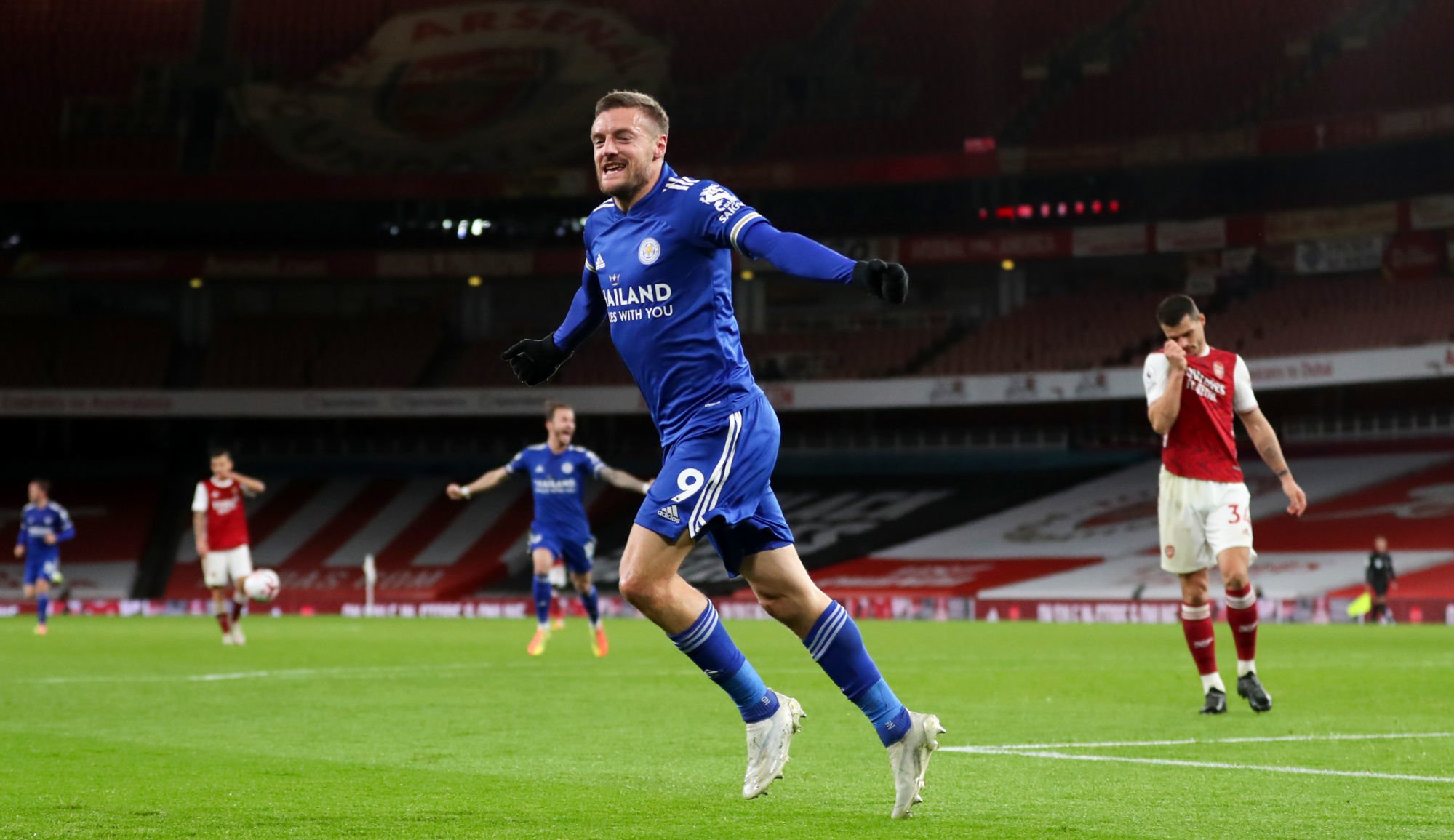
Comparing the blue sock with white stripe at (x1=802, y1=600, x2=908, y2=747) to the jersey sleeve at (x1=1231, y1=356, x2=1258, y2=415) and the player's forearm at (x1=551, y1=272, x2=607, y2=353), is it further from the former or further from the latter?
the jersey sleeve at (x1=1231, y1=356, x2=1258, y2=415)

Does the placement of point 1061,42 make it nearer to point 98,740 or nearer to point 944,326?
point 944,326

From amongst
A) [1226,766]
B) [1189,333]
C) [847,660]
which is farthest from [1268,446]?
[847,660]

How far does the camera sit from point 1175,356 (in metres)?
10.2

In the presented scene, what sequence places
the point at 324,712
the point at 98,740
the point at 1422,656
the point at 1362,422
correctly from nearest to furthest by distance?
the point at 98,740 < the point at 324,712 < the point at 1422,656 < the point at 1362,422

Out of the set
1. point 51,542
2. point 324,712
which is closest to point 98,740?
point 324,712

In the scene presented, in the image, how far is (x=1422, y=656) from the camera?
56.4 feet

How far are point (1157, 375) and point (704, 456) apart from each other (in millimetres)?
5481

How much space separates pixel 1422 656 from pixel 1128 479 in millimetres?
24871

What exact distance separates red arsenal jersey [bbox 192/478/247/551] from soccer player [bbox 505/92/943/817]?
1571cm

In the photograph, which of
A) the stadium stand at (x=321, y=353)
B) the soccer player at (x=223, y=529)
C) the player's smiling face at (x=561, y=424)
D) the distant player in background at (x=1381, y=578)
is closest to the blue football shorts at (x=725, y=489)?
the player's smiling face at (x=561, y=424)

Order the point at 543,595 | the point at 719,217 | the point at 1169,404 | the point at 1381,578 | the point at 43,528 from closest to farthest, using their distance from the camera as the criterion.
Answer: the point at 719,217 < the point at 1169,404 < the point at 543,595 < the point at 43,528 < the point at 1381,578

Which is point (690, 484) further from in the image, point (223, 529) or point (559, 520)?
point (223, 529)

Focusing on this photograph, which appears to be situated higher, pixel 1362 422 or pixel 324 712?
pixel 1362 422

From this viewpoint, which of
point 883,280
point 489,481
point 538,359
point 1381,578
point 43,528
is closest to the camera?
point 883,280
